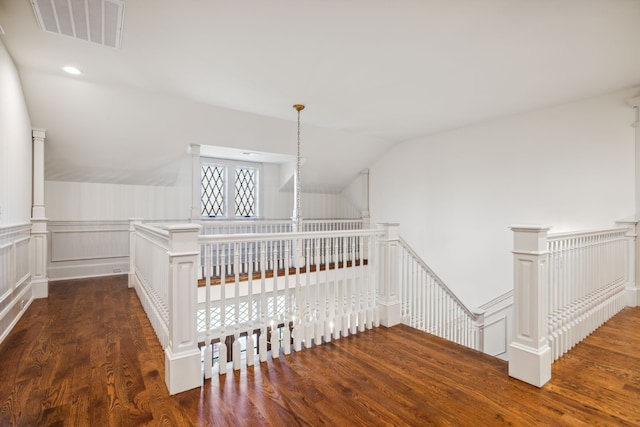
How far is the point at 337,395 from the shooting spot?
2008mm

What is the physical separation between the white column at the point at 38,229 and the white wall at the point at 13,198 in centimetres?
14

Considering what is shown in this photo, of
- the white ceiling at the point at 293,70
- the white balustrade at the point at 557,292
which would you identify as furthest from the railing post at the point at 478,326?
the white ceiling at the point at 293,70

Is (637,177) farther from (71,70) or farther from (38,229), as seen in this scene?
(38,229)

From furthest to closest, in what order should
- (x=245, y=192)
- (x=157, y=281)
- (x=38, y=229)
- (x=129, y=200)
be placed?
(x=245, y=192) → (x=129, y=200) → (x=38, y=229) → (x=157, y=281)

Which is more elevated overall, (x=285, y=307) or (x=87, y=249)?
(x=87, y=249)

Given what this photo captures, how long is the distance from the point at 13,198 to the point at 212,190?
3.69 metres

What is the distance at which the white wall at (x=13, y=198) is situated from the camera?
2.99m

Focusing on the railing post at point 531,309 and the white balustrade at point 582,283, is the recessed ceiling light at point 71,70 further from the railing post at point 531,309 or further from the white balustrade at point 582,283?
the white balustrade at point 582,283

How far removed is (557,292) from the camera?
8.43 ft

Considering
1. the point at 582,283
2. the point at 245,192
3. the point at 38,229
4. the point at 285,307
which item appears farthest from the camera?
the point at 245,192

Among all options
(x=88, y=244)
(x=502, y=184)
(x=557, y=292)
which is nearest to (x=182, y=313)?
(x=557, y=292)

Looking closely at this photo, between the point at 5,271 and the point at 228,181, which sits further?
the point at 228,181

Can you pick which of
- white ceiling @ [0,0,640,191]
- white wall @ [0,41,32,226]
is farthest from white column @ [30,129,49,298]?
white ceiling @ [0,0,640,191]

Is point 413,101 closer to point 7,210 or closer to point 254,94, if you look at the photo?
point 254,94
